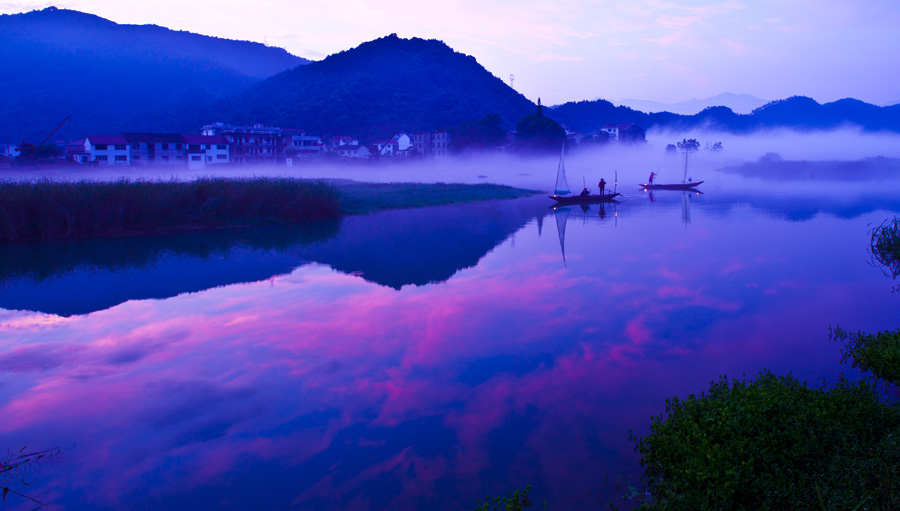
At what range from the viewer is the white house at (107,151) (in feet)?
206

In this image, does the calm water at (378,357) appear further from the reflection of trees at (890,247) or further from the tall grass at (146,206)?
the tall grass at (146,206)

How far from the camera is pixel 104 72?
12825 centimetres

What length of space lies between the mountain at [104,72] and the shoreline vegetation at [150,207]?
276ft

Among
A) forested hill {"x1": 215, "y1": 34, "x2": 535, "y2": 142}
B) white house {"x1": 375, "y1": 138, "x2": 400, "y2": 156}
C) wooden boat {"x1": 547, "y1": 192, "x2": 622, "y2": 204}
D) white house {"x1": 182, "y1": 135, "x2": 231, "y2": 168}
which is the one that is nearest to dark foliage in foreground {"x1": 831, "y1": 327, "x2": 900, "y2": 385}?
wooden boat {"x1": 547, "y1": 192, "x2": 622, "y2": 204}

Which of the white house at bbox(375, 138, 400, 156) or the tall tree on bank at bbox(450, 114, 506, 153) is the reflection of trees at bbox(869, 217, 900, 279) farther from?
the white house at bbox(375, 138, 400, 156)

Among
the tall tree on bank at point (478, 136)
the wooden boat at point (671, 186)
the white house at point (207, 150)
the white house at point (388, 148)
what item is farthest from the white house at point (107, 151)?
the tall tree on bank at point (478, 136)

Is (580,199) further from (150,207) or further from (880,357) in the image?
(880,357)

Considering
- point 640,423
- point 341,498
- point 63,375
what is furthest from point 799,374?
point 63,375

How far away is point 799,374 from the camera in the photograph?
921 cm

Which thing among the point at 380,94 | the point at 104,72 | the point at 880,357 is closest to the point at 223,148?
the point at 380,94

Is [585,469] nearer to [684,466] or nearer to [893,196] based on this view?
[684,466]

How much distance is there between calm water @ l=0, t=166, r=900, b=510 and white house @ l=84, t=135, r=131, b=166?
161 ft

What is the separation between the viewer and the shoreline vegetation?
21734 mm

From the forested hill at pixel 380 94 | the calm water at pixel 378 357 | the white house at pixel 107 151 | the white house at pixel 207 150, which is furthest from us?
the forested hill at pixel 380 94
